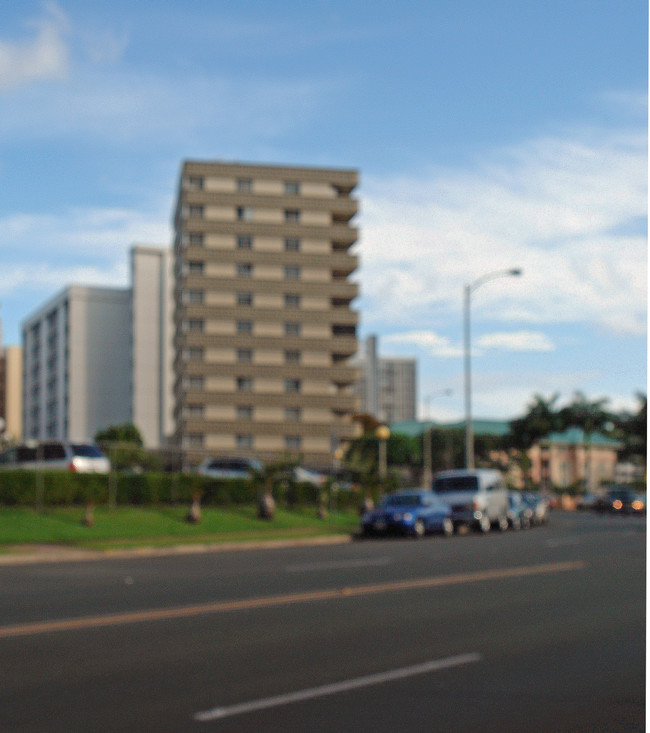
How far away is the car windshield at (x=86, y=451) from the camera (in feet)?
111

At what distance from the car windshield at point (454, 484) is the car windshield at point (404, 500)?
13.1 feet

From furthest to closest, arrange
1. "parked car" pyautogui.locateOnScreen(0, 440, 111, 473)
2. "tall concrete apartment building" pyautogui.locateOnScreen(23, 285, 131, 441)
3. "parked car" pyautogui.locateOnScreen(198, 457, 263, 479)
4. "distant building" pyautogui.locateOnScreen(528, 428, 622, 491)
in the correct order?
"distant building" pyautogui.locateOnScreen(528, 428, 622, 491) → "tall concrete apartment building" pyautogui.locateOnScreen(23, 285, 131, 441) → "parked car" pyautogui.locateOnScreen(198, 457, 263, 479) → "parked car" pyautogui.locateOnScreen(0, 440, 111, 473)

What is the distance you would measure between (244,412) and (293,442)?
5044 millimetres

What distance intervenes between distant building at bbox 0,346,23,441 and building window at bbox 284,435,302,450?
258 feet

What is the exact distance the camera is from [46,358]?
411ft

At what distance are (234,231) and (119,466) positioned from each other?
5820 centimetres

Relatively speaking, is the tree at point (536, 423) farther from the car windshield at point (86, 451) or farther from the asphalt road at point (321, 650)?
the asphalt road at point (321, 650)

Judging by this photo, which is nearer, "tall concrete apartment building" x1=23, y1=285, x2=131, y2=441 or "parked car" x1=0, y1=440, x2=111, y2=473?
"parked car" x1=0, y1=440, x2=111, y2=473

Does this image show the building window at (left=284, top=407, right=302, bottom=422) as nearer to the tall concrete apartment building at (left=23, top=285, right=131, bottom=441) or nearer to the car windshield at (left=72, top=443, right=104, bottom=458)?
the tall concrete apartment building at (left=23, top=285, right=131, bottom=441)

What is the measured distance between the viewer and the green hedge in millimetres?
29906

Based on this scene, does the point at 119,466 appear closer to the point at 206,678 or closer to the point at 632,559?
the point at 632,559

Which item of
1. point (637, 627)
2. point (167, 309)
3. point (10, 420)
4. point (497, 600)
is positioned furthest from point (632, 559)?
point (10, 420)

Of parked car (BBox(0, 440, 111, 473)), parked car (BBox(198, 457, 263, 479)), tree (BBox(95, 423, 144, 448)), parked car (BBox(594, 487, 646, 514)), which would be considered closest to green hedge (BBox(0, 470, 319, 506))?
parked car (BBox(0, 440, 111, 473))

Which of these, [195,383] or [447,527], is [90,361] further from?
[447,527]
